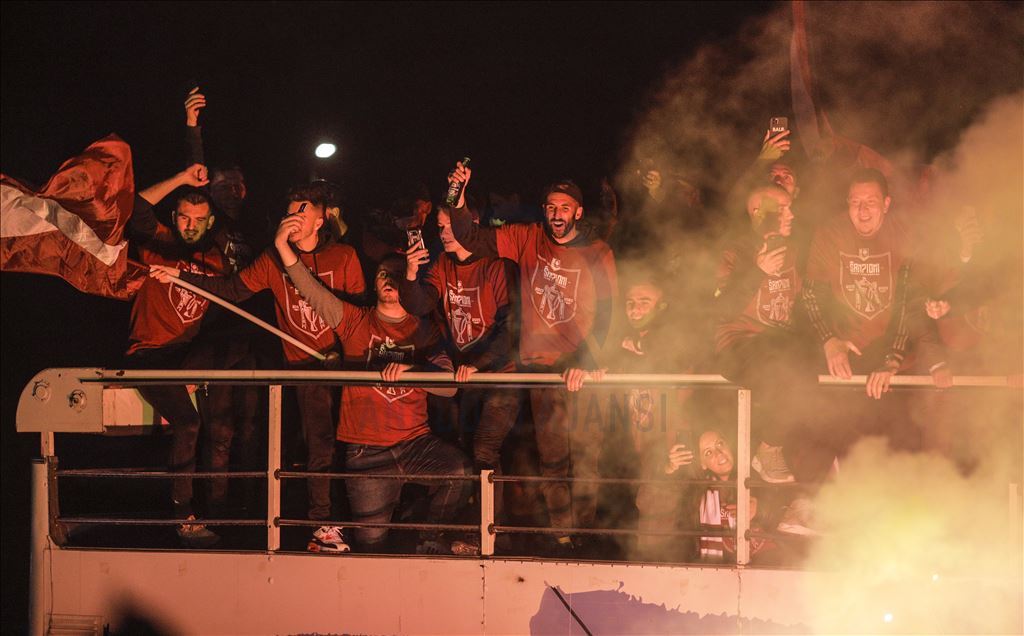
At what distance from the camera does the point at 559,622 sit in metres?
4.65

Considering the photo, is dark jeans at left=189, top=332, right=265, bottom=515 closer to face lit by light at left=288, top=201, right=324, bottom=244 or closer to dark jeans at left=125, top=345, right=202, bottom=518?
dark jeans at left=125, top=345, right=202, bottom=518

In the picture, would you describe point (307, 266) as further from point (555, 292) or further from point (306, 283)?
point (555, 292)

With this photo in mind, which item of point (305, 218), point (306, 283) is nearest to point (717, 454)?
point (306, 283)

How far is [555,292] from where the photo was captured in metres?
5.28

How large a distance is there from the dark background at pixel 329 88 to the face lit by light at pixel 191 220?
1171 millimetres

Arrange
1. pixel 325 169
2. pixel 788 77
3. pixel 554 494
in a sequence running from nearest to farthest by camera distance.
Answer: pixel 554 494
pixel 788 77
pixel 325 169

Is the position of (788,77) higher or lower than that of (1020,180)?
higher

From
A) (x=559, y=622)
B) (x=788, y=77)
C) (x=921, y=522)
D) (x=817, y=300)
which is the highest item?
(x=788, y=77)

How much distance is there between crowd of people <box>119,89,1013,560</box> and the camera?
4.88 m

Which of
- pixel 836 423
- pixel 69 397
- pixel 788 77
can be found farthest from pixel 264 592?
pixel 788 77

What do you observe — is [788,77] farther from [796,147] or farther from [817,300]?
[817,300]

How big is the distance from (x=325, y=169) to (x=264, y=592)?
10.6ft

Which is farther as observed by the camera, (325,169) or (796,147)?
(325,169)

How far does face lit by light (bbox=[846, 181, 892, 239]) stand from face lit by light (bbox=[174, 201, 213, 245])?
3912 millimetres
